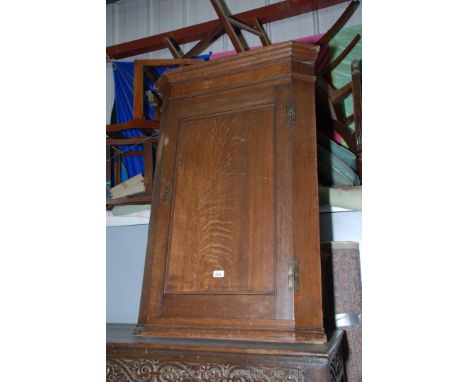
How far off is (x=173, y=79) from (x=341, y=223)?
819 millimetres

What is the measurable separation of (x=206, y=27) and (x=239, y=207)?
1501mm

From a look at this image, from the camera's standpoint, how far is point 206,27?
2.26 m

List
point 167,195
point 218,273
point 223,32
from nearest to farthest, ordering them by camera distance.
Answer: point 218,273 < point 167,195 < point 223,32

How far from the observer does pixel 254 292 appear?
3.31ft

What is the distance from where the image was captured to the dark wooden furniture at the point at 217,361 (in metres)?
0.85

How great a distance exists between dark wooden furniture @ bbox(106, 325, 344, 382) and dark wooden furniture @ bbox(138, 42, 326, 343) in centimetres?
7

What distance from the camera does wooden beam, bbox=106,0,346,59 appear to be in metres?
2.11

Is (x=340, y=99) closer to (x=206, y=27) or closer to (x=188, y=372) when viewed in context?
(x=206, y=27)

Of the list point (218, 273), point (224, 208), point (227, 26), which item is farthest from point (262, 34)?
point (218, 273)

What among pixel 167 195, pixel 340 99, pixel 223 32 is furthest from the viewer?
pixel 223 32

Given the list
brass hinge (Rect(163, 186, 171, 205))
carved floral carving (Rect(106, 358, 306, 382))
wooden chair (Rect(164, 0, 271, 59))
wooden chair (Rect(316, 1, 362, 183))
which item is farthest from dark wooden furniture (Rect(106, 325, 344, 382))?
wooden chair (Rect(164, 0, 271, 59))
